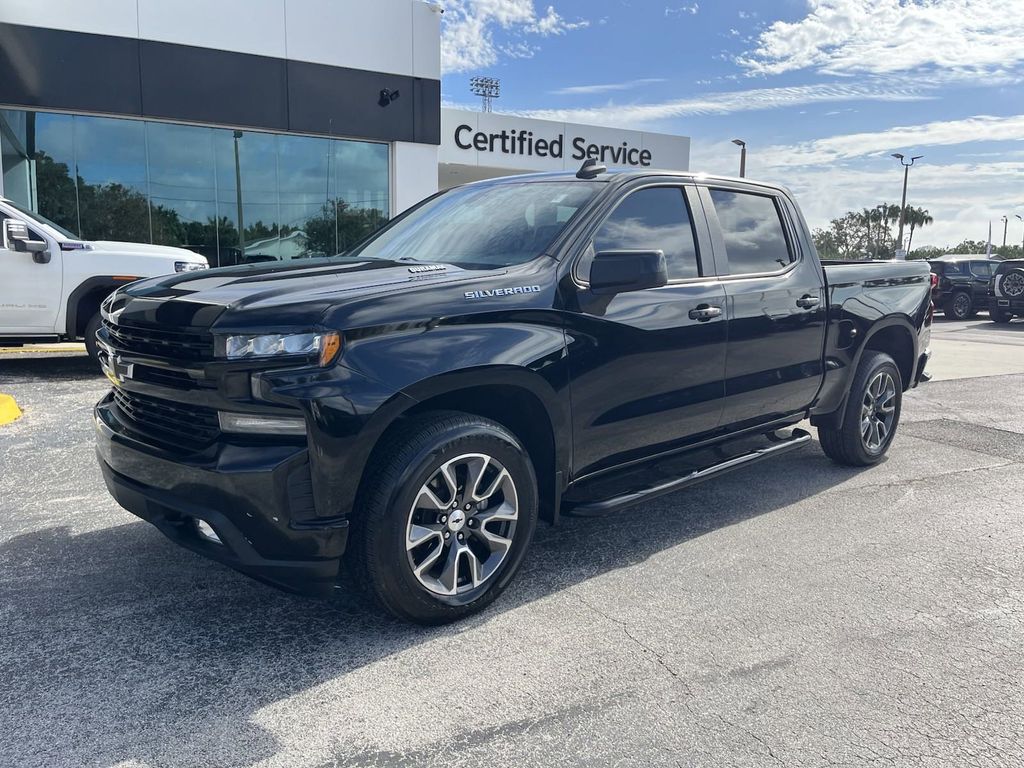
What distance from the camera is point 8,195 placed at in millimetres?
14930

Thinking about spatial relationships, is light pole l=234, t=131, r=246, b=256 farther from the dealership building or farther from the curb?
the curb

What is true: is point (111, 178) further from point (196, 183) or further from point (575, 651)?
point (575, 651)

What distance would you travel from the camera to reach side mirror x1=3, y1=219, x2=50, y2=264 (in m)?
7.93

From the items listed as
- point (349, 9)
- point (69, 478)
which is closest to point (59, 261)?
point (69, 478)

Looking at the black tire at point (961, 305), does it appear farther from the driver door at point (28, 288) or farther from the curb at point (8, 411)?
the curb at point (8, 411)

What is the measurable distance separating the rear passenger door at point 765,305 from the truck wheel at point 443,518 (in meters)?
1.60

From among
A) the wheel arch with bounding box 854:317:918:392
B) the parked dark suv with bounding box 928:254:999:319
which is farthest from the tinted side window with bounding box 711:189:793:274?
the parked dark suv with bounding box 928:254:999:319

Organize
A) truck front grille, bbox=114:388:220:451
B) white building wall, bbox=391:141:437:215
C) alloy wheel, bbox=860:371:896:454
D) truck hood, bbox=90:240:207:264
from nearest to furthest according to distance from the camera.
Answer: truck front grille, bbox=114:388:220:451 < alloy wheel, bbox=860:371:896:454 < truck hood, bbox=90:240:207:264 < white building wall, bbox=391:141:437:215

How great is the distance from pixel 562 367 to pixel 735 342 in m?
1.31

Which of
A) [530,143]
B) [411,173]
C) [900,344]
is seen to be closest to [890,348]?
[900,344]

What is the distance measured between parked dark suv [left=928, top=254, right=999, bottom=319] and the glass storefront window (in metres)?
16.0

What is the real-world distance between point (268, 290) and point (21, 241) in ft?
22.1

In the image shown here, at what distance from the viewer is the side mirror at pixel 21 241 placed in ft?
26.0

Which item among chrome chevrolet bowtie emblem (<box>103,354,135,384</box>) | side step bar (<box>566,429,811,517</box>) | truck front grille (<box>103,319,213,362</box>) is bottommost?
side step bar (<box>566,429,811,517</box>)
